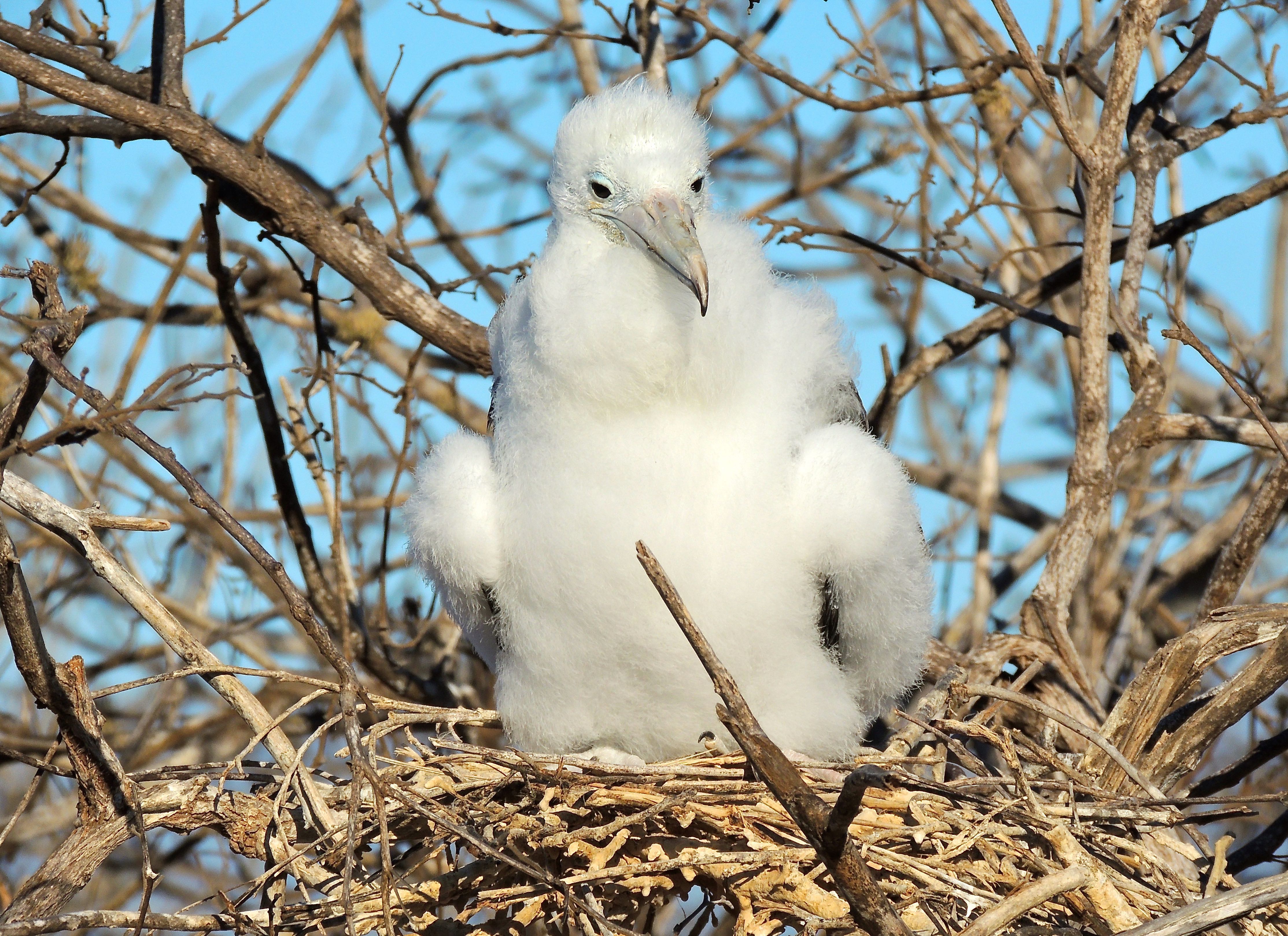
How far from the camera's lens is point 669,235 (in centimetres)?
312

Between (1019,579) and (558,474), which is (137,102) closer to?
(558,474)

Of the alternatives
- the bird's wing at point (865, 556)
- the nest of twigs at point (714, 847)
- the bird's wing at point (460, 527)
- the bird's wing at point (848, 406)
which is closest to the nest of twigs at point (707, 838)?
the nest of twigs at point (714, 847)

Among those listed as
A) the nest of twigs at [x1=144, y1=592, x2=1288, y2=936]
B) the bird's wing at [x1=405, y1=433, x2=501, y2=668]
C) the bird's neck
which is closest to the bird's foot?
the nest of twigs at [x1=144, y1=592, x2=1288, y2=936]

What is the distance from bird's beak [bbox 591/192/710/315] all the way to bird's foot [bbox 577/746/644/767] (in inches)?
47.4

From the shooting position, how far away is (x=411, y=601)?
17.3ft

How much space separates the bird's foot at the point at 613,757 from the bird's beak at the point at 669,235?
1.20 meters

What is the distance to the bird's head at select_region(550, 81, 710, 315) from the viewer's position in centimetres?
319

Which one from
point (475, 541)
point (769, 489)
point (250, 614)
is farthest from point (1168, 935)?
point (250, 614)

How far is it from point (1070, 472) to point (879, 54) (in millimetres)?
1620

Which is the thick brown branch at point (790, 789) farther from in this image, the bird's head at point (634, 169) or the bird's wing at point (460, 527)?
the bird's wing at point (460, 527)

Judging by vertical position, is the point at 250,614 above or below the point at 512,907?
above

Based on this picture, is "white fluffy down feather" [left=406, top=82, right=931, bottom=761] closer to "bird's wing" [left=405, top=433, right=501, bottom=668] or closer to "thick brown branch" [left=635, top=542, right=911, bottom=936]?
"bird's wing" [left=405, top=433, right=501, bottom=668]

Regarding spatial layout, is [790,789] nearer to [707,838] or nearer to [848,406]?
[707,838]

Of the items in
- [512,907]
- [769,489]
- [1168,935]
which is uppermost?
[769,489]
